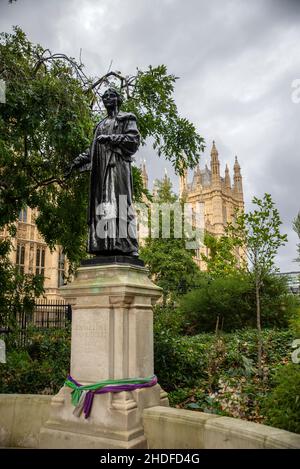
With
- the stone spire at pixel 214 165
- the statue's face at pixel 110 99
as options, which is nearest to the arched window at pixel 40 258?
A: the statue's face at pixel 110 99

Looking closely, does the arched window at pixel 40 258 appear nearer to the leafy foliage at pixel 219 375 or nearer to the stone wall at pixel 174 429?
the leafy foliage at pixel 219 375

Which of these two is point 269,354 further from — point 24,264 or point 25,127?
point 24,264

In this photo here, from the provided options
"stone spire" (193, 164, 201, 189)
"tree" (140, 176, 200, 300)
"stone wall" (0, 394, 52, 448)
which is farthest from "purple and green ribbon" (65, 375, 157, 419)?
"stone spire" (193, 164, 201, 189)

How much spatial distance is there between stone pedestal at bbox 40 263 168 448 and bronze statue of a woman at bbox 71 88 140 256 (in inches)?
12.3

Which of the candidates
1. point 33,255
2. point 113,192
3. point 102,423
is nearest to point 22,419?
point 102,423

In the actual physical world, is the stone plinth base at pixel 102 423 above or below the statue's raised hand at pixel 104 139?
below

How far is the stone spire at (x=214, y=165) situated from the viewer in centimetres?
8194

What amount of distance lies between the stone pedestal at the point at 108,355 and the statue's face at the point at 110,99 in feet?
7.04

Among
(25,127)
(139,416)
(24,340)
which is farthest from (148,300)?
(24,340)

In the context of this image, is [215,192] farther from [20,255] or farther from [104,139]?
[104,139]

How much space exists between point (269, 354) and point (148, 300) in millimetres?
4850

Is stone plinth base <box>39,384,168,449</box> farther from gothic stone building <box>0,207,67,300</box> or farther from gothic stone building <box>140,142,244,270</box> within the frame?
gothic stone building <box>140,142,244,270</box>

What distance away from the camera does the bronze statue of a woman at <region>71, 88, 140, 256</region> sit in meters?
4.59

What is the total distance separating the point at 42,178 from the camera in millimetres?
9453
